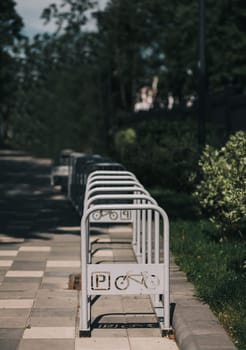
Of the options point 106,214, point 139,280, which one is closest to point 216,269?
point 106,214

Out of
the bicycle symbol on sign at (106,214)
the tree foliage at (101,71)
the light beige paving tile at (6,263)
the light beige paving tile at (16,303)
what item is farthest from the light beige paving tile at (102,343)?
the tree foliage at (101,71)

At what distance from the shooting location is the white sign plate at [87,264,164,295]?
22.1 ft

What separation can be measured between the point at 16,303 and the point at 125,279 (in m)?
1.76

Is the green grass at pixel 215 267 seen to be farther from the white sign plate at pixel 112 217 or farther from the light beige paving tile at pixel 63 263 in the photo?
the light beige paving tile at pixel 63 263

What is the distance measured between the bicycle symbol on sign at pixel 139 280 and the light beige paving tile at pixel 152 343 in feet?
1.40

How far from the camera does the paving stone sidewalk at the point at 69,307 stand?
6.58 m

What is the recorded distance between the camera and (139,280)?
6.83 meters

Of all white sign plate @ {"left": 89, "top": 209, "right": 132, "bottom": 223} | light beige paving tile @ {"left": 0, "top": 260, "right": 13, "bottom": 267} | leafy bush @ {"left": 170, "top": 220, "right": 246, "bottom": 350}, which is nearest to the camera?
leafy bush @ {"left": 170, "top": 220, "right": 246, "bottom": 350}

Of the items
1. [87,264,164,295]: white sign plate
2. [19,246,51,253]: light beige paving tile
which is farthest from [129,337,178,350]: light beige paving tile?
[19,246,51,253]: light beige paving tile

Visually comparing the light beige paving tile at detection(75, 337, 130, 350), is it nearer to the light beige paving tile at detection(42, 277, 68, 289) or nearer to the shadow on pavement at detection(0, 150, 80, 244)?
the light beige paving tile at detection(42, 277, 68, 289)

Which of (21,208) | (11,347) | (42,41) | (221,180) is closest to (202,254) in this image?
(221,180)

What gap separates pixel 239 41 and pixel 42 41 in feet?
139

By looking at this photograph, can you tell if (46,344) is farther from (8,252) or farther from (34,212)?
(34,212)

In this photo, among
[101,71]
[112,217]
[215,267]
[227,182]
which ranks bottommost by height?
[215,267]
